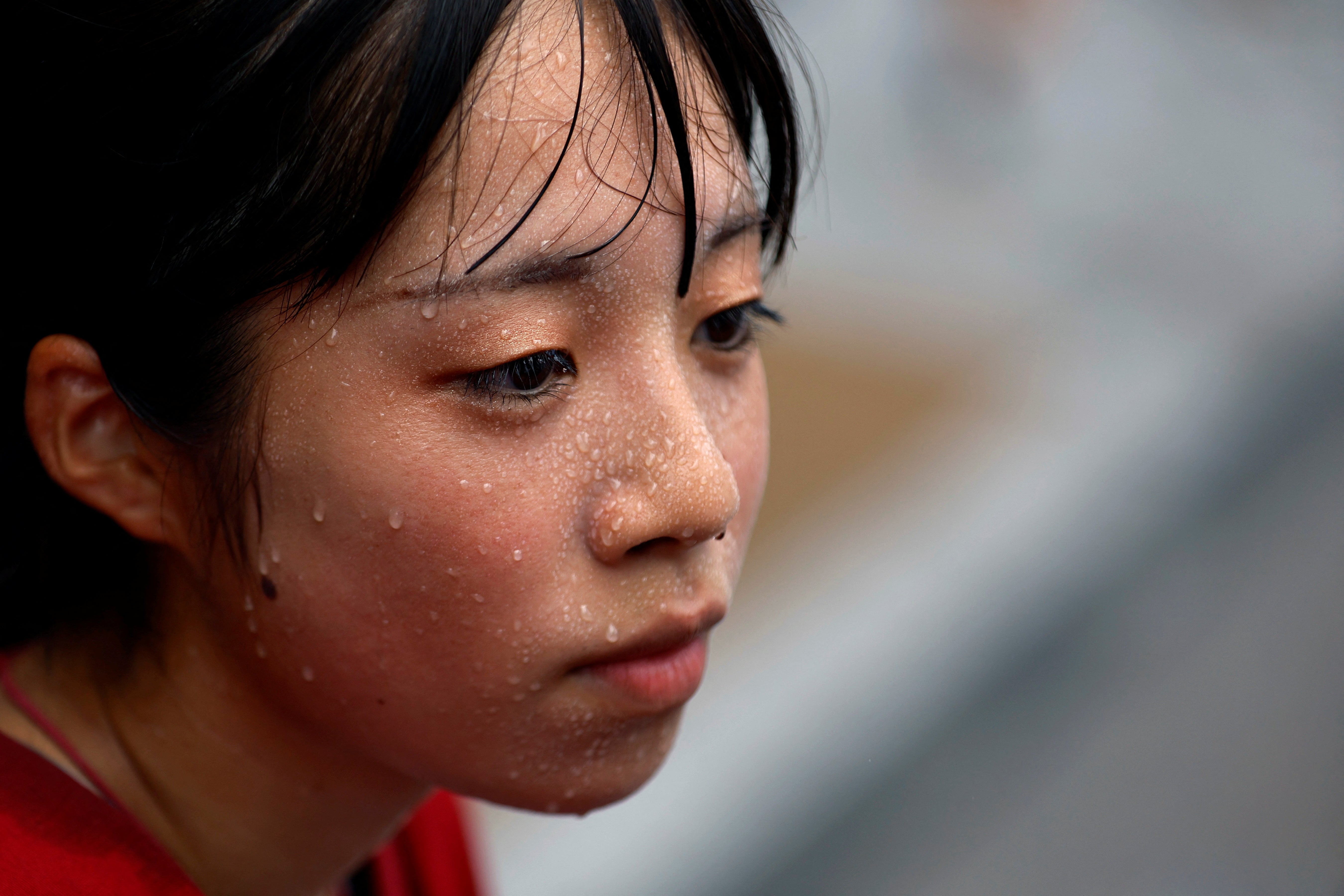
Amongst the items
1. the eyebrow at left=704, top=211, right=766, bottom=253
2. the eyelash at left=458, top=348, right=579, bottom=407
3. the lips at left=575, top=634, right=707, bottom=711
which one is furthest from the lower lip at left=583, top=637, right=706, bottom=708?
the eyebrow at left=704, top=211, right=766, bottom=253

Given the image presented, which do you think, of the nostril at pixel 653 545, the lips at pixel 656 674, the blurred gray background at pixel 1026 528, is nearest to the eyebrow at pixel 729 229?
the nostril at pixel 653 545

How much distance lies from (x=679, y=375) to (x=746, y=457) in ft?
0.53

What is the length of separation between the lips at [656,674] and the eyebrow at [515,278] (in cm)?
34

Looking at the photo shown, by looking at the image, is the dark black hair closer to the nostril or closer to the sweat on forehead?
the sweat on forehead

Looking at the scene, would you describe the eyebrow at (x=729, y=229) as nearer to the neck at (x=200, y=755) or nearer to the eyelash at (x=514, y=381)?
the eyelash at (x=514, y=381)

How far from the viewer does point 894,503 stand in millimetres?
4578

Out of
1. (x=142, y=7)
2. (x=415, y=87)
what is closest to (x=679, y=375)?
(x=415, y=87)

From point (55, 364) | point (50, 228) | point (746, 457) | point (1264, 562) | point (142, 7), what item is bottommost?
point (746, 457)

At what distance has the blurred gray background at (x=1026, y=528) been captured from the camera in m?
3.39

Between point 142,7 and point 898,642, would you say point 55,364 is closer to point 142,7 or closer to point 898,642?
point 142,7

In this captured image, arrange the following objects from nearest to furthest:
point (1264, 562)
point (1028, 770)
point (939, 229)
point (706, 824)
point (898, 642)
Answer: point (706, 824)
point (1028, 770)
point (898, 642)
point (1264, 562)
point (939, 229)

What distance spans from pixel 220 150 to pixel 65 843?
0.64 metres

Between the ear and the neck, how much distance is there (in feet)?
0.49

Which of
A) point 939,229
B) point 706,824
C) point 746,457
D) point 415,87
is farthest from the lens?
point 939,229
